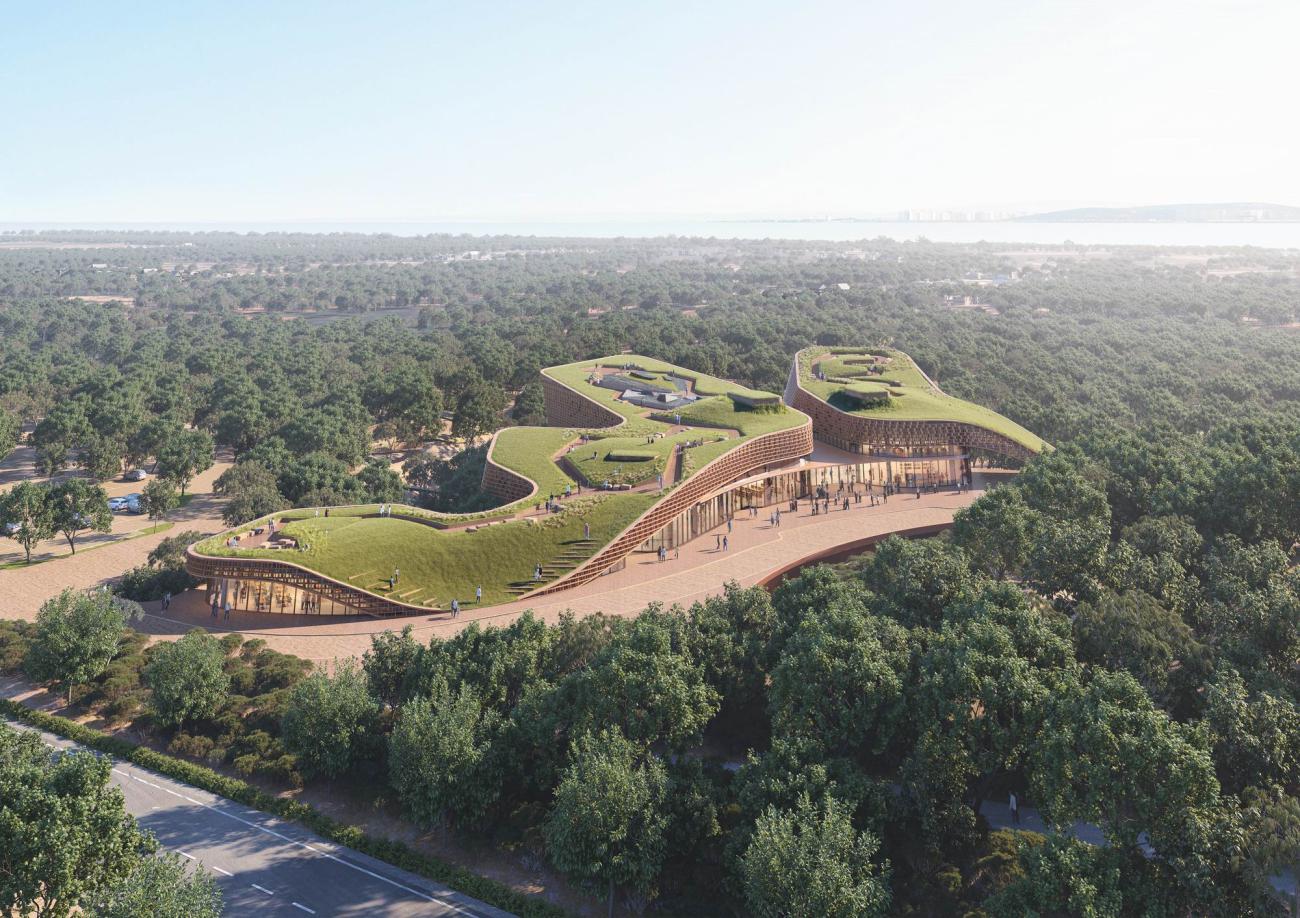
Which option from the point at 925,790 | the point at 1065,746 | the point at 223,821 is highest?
the point at 1065,746

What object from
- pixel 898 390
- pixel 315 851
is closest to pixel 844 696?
pixel 315 851

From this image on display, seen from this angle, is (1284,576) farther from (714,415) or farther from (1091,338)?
(1091,338)

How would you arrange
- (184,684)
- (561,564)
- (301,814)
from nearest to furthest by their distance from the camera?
(301,814) < (184,684) < (561,564)

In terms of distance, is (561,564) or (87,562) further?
(87,562)

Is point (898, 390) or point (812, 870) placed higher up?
point (898, 390)

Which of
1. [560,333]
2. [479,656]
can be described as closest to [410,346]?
[560,333]

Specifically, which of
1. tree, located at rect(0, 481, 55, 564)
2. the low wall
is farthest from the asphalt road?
tree, located at rect(0, 481, 55, 564)

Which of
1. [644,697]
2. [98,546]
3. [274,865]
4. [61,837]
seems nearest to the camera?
[61,837]

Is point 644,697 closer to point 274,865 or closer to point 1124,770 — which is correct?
point 274,865
